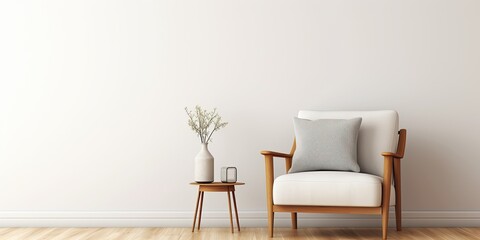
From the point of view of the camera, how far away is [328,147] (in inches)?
207

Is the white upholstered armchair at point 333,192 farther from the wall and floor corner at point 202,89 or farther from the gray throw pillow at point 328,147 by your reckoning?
the wall and floor corner at point 202,89

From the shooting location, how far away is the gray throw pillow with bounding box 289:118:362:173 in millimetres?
5227

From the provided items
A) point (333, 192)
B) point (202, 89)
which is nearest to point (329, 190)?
point (333, 192)

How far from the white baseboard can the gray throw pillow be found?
2.31 feet

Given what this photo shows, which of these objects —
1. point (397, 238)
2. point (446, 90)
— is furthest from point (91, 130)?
point (446, 90)

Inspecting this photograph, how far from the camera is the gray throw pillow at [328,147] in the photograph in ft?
17.1

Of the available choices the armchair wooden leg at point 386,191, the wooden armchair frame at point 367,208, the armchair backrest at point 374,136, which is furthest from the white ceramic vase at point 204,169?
the armchair wooden leg at point 386,191

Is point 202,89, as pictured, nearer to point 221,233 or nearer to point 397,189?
point 221,233

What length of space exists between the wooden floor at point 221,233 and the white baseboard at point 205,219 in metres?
0.12

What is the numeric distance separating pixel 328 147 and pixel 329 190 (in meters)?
0.52

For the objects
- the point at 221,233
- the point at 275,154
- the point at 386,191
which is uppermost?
the point at 275,154

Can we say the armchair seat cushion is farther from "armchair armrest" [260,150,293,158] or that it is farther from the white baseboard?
the white baseboard

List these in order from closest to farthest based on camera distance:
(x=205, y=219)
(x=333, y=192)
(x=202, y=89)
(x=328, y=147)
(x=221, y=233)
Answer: (x=333, y=192) → (x=328, y=147) → (x=221, y=233) → (x=205, y=219) → (x=202, y=89)

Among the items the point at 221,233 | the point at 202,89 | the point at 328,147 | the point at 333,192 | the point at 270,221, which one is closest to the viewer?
the point at 333,192
